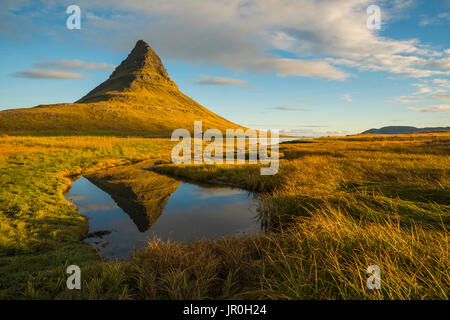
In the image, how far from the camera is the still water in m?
10.5

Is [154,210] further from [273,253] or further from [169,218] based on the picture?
[273,253]

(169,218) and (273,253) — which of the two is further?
(169,218)

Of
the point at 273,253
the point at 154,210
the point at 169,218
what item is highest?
the point at 273,253

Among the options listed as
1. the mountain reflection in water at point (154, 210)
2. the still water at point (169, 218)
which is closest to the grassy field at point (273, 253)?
the still water at point (169, 218)

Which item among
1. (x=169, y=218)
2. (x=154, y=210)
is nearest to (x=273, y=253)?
(x=169, y=218)

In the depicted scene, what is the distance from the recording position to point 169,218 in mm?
13766

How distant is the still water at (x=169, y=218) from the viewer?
34.4ft

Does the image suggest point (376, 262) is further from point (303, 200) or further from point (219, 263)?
point (303, 200)

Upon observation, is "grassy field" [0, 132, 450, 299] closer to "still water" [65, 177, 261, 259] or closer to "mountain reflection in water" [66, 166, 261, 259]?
"still water" [65, 177, 261, 259]

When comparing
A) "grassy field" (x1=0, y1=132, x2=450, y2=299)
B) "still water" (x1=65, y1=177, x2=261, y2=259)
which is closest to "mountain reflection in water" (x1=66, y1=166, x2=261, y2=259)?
"still water" (x1=65, y1=177, x2=261, y2=259)

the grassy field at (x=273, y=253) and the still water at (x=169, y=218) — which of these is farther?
the still water at (x=169, y=218)

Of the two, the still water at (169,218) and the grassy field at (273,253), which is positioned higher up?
the grassy field at (273,253)

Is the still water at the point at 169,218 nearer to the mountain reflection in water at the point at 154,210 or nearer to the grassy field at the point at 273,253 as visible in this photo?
the mountain reflection in water at the point at 154,210
